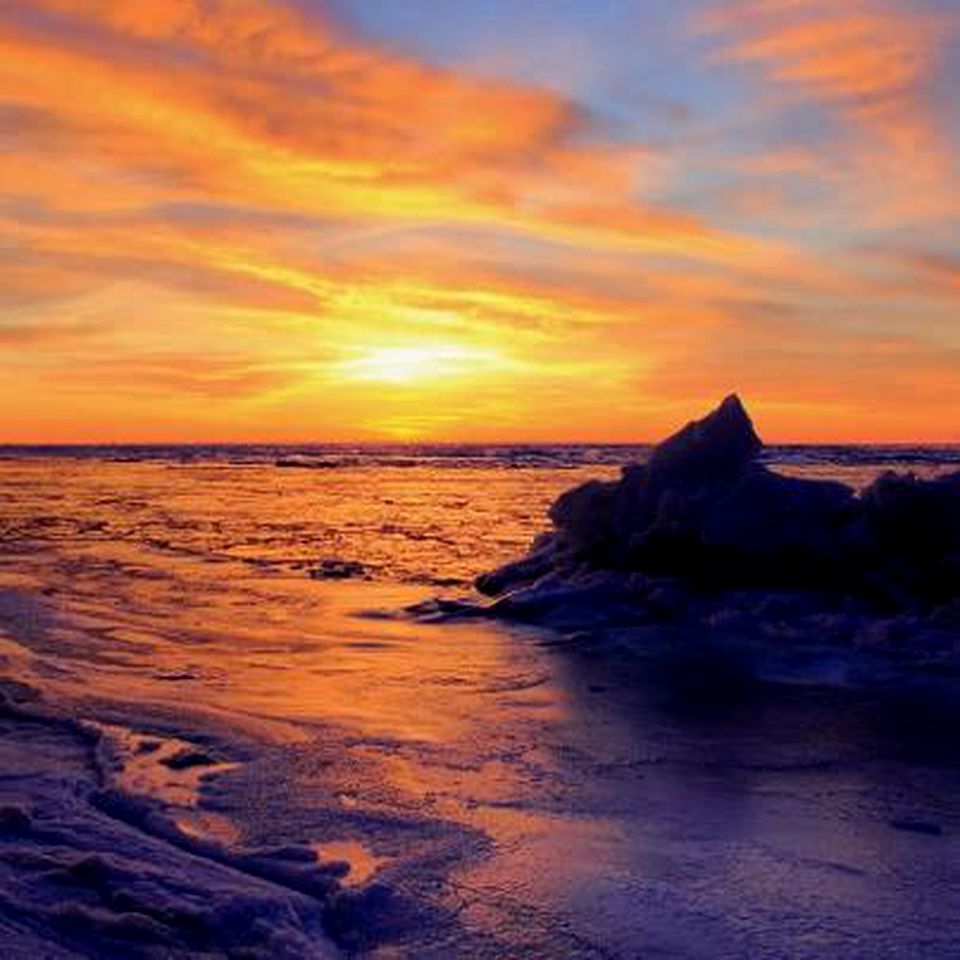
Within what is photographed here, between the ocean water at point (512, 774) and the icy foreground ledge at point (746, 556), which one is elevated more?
the icy foreground ledge at point (746, 556)

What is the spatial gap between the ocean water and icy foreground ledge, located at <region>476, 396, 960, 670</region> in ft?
5.79

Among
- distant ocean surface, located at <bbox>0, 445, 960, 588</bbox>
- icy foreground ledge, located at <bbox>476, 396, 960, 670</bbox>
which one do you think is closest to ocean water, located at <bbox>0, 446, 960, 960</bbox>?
icy foreground ledge, located at <bbox>476, 396, 960, 670</bbox>

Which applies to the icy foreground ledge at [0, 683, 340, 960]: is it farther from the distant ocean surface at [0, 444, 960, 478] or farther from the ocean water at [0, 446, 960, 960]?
the distant ocean surface at [0, 444, 960, 478]

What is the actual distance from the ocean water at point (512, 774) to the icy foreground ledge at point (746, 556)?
1.77 meters

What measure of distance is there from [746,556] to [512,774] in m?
7.55

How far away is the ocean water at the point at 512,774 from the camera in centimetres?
471

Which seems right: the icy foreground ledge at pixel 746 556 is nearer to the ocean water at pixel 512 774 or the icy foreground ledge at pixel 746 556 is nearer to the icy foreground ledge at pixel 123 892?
the ocean water at pixel 512 774

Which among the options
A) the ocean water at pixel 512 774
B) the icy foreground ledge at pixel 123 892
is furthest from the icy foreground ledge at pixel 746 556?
the icy foreground ledge at pixel 123 892

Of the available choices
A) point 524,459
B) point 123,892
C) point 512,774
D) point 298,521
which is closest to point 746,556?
point 512,774

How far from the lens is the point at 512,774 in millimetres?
6785

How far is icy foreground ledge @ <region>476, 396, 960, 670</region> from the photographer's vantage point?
489 inches

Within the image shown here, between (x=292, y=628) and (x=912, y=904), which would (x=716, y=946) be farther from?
(x=292, y=628)

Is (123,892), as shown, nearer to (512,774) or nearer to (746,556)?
(512,774)

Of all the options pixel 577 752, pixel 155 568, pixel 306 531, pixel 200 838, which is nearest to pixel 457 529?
pixel 306 531
